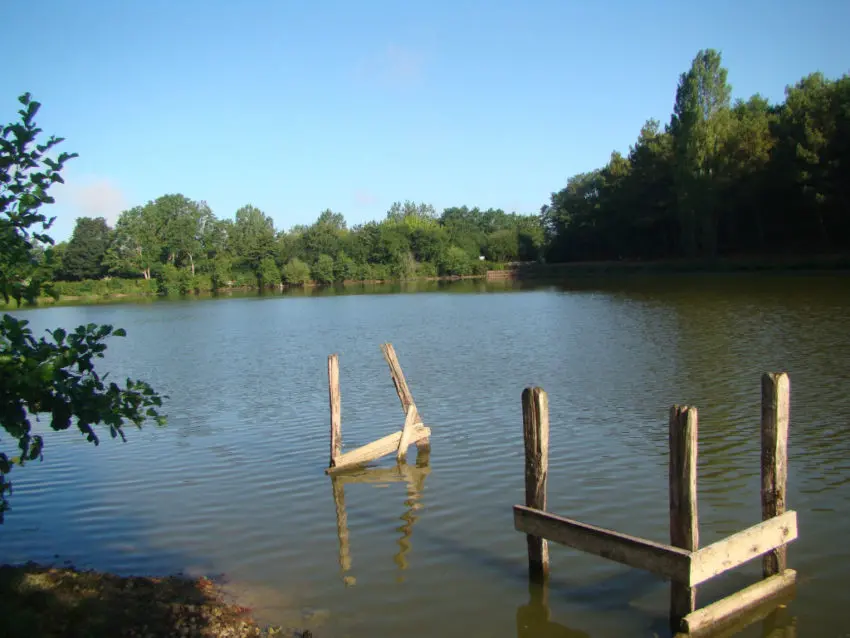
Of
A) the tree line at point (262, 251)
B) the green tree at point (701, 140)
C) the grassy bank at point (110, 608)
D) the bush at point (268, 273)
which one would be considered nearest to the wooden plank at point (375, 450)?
the grassy bank at point (110, 608)

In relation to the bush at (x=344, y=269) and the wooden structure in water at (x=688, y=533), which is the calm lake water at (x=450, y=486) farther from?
the bush at (x=344, y=269)

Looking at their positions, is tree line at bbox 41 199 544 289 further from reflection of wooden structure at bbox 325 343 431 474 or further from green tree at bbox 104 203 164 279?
reflection of wooden structure at bbox 325 343 431 474

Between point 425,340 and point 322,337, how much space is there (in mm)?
6239

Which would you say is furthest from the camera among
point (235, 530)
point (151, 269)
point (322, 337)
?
point (151, 269)

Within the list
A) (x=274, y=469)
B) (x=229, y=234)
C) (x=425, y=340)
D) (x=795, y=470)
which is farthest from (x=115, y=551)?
(x=229, y=234)

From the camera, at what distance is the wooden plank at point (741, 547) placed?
6.41 m

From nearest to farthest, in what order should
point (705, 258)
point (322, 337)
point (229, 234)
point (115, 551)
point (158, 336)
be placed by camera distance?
1. point (115, 551)
2. point (322, 337)
3. point (158, 336)
4. point (705, 258)
5. point (229, 234)

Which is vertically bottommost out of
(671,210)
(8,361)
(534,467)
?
(534,467)

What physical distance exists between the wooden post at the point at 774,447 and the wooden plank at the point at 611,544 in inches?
57.9

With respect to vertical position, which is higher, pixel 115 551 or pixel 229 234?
pixel 229 234

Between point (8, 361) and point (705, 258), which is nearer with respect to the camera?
point (8, 361)

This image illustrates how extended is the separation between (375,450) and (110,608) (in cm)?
675

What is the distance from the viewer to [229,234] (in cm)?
15350

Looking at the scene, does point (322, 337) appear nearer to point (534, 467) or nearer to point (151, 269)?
point (534, 467)
